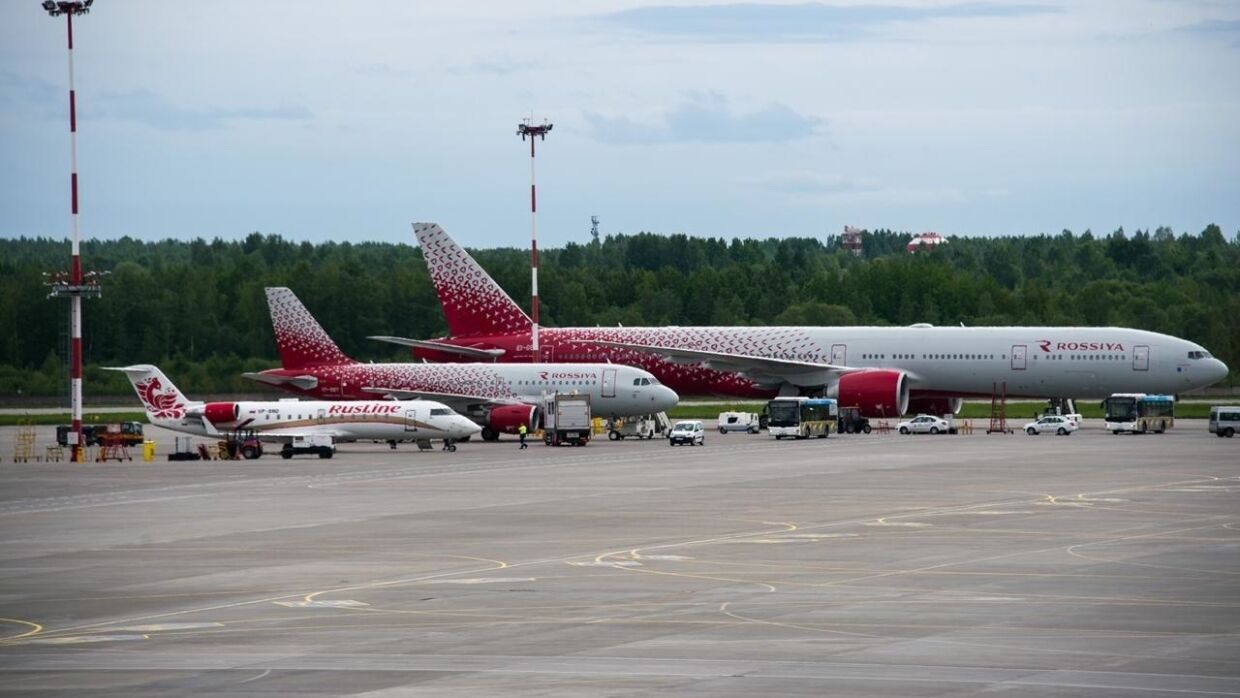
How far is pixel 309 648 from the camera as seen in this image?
2386 cm

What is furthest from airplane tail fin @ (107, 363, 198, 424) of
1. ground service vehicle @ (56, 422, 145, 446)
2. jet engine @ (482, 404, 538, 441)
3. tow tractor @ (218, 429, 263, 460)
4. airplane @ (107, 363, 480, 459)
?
jet engine @ (482, 404, 538, 441)

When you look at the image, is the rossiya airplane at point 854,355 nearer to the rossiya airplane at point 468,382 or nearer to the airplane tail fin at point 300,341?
the airplane tail fin at point 300,341

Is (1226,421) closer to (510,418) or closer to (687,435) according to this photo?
(687,435)

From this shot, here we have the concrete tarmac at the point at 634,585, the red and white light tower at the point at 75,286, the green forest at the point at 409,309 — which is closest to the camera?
the concrete tarmac at the point at 634,585

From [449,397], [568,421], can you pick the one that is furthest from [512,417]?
[568,421]

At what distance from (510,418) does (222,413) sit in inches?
548

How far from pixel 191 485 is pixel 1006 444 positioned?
35.3m

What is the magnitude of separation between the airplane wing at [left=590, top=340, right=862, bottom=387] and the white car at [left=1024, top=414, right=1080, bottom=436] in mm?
10504

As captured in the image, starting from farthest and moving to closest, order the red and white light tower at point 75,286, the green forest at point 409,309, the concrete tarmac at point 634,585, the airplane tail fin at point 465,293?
the green forest at point 409,309, the airplane tail fin at point 465,293, the red and white light tower at point 75,286, the concrete tarmac at point 634,585

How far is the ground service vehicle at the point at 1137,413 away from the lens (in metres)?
86.1

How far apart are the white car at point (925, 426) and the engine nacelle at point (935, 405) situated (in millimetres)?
4313

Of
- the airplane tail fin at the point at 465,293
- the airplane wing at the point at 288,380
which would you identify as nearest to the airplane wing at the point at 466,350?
the airplane tail fin at the point at 465,293

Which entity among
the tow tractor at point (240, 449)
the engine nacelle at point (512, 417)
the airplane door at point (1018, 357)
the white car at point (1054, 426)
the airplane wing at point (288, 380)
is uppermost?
the airplane door at point (1018, 357)

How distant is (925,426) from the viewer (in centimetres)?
9050
